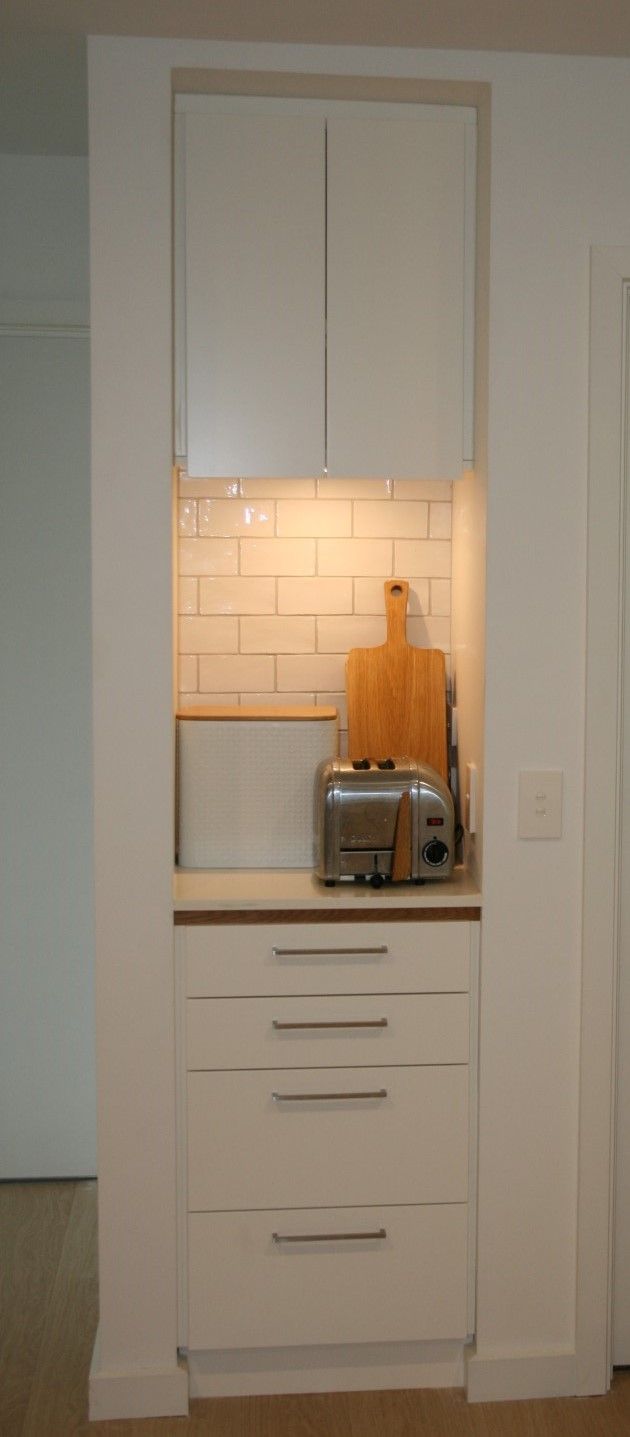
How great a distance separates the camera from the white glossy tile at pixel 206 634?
9.14ft

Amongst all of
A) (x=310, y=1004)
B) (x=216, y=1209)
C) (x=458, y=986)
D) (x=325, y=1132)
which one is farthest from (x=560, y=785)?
(x=216, y=1209)

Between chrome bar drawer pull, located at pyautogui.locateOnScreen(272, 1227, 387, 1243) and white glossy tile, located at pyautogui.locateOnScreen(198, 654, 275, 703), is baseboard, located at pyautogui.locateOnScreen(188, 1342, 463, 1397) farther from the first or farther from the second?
white glossy tile, located at pyautogui.locateOnScreen(198, 654, 275, 703)

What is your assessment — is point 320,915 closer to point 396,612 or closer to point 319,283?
point 396,612

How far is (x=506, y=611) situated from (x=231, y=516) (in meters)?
0.74

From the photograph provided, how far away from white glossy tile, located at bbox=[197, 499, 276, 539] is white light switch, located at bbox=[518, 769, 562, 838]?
864 mm

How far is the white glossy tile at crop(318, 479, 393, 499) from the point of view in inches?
109

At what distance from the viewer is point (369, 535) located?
280cm

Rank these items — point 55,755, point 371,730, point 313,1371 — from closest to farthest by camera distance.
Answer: point 313,1371, point 371,730, point 55,755

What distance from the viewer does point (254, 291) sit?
93.2 inches

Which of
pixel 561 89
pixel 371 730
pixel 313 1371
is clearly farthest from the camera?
pixel 371 730

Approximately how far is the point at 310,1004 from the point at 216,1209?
436 millimetres

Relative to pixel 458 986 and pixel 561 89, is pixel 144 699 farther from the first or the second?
pixel 561 89

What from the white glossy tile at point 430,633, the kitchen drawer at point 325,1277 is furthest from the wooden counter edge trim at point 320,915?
the white glossy tile at point 430,633

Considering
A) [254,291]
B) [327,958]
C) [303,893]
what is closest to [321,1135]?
[327,958]
